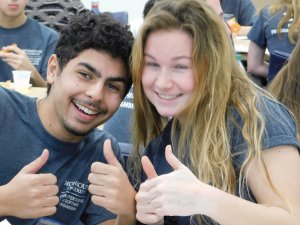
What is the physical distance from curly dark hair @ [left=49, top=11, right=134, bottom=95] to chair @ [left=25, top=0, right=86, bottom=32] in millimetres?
2246

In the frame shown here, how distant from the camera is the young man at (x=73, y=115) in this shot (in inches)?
56.7

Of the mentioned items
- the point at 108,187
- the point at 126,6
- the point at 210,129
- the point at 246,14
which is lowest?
the point at 126,6

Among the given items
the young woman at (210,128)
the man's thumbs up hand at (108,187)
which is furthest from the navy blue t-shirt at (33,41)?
the man's thumbs up hand at (108,187)

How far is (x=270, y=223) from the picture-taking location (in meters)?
1.20

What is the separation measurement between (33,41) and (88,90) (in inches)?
62.7

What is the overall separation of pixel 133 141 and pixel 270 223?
0.59 metres

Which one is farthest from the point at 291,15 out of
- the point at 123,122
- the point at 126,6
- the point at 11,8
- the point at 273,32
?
the point at 126,6

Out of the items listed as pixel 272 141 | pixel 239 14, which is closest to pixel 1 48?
pixel 272 141

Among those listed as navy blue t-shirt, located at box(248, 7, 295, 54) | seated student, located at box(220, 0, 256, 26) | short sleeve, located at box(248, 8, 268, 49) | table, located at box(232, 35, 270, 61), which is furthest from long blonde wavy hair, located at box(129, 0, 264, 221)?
seated student, located at box(220, 0, 256, 26)

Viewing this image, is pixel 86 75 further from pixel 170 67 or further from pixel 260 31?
pixel 260 31

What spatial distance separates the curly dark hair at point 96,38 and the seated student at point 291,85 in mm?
687

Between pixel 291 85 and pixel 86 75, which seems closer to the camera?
pixel 86 75

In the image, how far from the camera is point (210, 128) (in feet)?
4.40

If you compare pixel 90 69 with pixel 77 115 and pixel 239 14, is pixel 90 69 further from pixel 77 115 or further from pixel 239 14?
pixel 239 14
